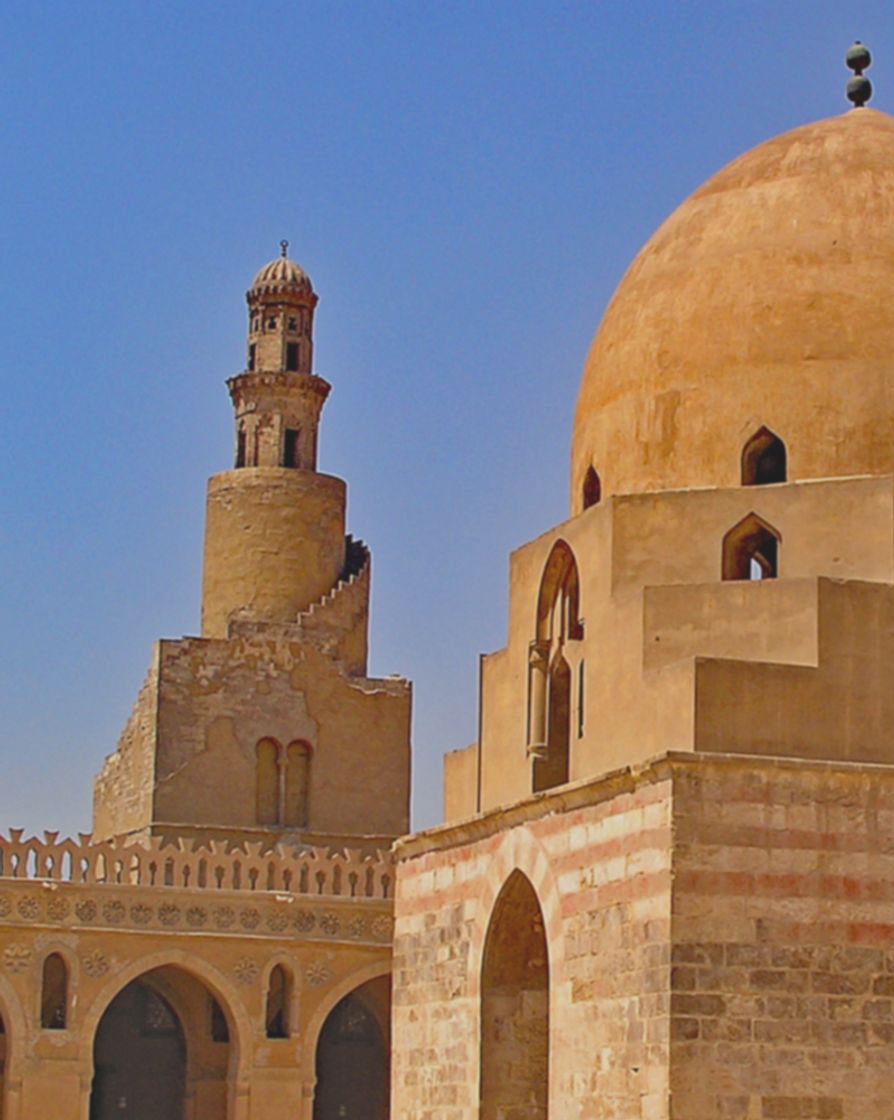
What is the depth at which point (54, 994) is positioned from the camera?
2450cm

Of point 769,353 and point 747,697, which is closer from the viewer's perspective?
point 747,697

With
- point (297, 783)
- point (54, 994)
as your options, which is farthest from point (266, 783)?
point (54, 994)

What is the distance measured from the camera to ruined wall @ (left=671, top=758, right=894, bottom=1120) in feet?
38.8

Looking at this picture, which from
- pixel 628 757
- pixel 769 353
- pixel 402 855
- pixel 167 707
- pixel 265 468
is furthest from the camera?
pixel 265 468

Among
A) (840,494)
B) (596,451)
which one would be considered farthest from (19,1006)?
(840,494)

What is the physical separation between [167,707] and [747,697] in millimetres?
18078

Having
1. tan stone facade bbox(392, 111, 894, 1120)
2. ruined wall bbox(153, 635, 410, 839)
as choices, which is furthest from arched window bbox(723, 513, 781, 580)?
ruined wall bbox(153, 635, 410, 839)

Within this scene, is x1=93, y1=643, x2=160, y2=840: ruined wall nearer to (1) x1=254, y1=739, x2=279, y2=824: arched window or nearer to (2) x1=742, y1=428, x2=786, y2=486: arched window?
(1) x1=254, y1=739, x2=279, y2=824: arched window

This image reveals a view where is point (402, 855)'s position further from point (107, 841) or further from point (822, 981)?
Answer: point (107, 841)

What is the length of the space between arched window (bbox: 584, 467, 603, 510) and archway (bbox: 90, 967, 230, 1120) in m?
13.2

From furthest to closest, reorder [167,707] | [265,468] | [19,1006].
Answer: [265,468] → [167,707] → [19,1006]

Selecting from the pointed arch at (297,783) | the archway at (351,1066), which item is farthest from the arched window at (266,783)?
the archway at (351,1066)

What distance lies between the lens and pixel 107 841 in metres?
30.6

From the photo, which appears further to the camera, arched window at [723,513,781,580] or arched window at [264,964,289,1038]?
arched window at [264,964,289,1038]
